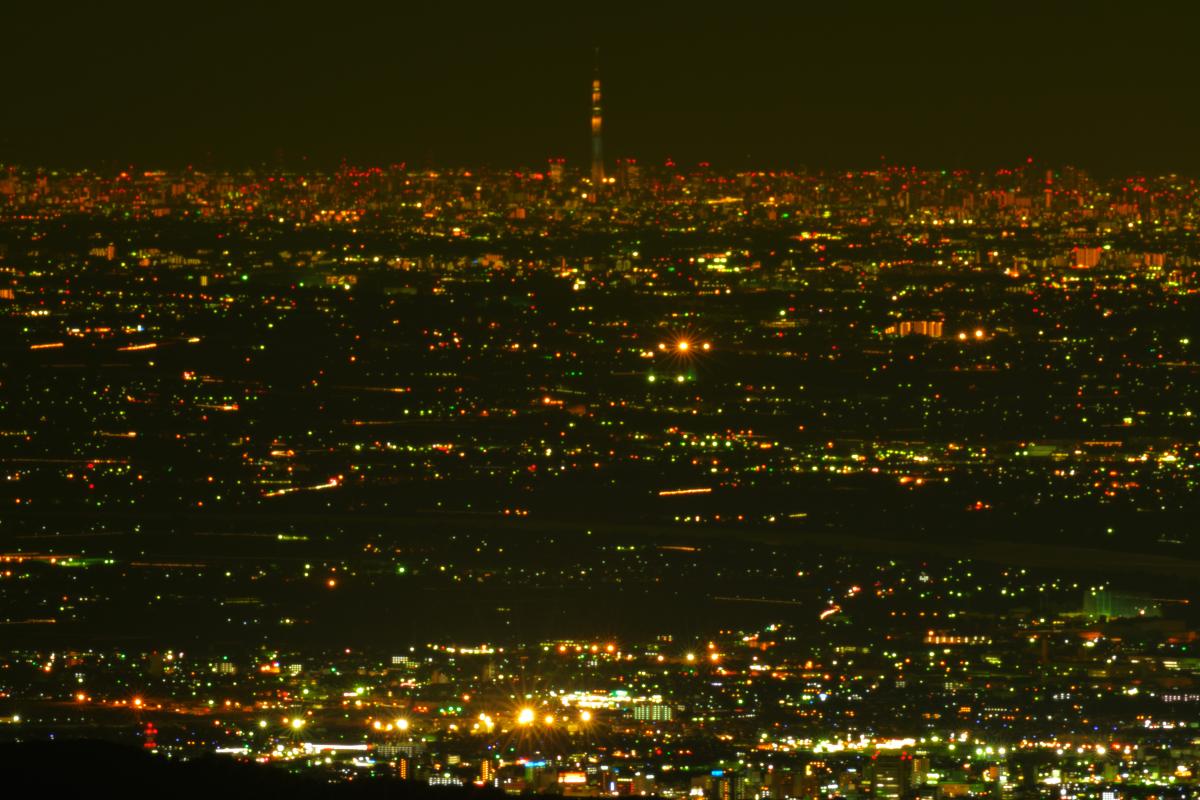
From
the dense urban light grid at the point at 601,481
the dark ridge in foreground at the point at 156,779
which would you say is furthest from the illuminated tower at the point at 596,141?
the dark ridge in foreground at the point at 156,779

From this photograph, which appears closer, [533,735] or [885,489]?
[533,735]

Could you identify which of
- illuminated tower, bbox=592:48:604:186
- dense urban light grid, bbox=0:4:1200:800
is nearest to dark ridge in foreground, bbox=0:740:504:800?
dense urban light grid, bbox=0:4:1200:800

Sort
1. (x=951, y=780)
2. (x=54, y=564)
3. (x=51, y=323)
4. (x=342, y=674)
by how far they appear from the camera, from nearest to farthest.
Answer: (x=951, y=780) < (x=342, y=674) < (x=54, y=564) < (x=51, y=323)

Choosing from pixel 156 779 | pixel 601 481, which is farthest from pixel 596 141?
pixel 156 779

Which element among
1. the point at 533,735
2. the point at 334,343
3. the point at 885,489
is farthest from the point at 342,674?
the point at 334,343

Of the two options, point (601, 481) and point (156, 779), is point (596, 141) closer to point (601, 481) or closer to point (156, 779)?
point (601, 481)

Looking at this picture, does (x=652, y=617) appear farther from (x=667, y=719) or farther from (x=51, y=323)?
(x=51, y=323)
